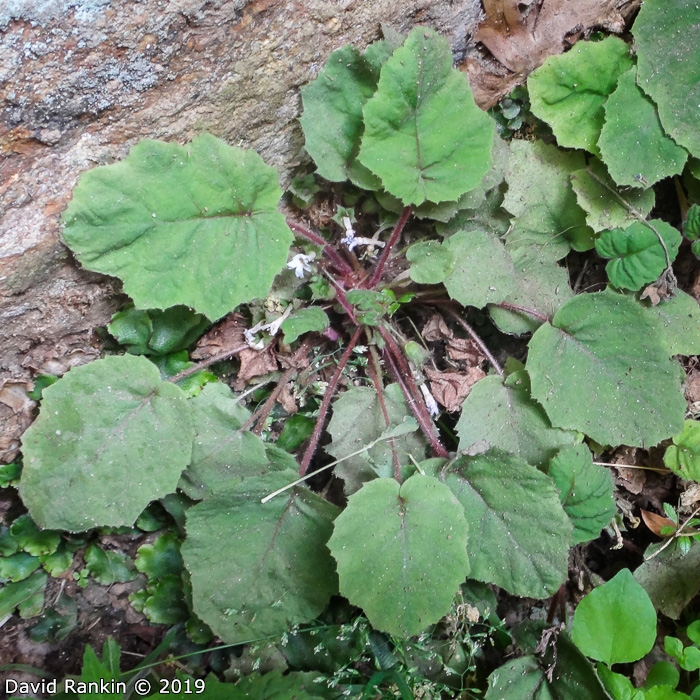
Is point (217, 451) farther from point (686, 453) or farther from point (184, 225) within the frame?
point (686, 453)

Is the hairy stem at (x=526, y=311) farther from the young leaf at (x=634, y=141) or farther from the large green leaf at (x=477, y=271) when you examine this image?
the young leaf at (x=634, y=141)

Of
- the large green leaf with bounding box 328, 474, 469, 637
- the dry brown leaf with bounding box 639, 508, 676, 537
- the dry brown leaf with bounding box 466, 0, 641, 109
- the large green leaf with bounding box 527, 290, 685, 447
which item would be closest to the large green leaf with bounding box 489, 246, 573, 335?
the large green leaf with bounding box 527, 290, 685, 447

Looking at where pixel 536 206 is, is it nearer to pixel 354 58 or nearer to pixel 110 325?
pixel 354 58

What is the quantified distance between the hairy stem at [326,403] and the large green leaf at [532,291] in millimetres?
485

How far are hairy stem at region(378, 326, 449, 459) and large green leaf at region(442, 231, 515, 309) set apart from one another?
0.92ft

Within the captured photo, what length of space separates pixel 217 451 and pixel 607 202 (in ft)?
4.83

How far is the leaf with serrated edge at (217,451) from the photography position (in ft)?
5.67

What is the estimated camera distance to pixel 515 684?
1.75m

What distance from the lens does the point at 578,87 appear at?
5.88ft

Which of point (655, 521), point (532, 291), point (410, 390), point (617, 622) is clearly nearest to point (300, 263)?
point (410, 390)

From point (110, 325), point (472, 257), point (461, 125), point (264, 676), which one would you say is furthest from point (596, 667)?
point (110, 325)

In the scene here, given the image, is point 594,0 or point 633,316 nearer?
point 633,316

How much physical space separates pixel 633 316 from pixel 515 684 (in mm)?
1189

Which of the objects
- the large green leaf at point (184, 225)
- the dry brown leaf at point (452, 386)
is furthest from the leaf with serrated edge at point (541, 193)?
the large green leaf at point (184, 225)
